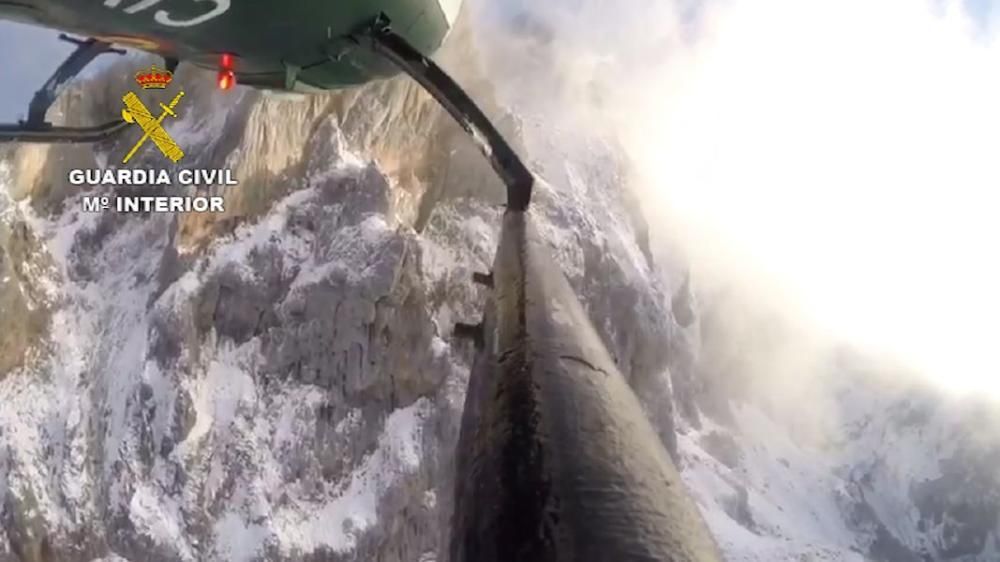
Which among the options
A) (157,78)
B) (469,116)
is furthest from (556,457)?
(157,78)

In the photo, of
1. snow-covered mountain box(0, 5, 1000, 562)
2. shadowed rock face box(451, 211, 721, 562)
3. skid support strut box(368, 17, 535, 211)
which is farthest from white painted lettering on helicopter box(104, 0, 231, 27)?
snow-covered mountain box(0, 5, 1000, 562)

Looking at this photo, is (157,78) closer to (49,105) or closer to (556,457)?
(49,105)

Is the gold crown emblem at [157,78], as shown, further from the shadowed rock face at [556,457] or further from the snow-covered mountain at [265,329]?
the snow-covered mountain at [265,329]

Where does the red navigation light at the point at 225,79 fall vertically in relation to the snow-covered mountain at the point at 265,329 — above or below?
below

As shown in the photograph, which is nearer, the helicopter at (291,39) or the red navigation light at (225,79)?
the helicopter at (291,39)

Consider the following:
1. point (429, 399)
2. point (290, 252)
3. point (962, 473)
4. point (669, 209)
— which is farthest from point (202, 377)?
point (962, 473)

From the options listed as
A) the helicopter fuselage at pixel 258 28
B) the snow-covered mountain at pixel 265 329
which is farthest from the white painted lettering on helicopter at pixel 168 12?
the snow-covered mountain at pixel 265 329

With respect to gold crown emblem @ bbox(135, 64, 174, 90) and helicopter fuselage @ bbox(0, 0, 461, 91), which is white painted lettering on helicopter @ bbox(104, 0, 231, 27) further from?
gold crown emblem @ bbox(135, 64, 174, 90)

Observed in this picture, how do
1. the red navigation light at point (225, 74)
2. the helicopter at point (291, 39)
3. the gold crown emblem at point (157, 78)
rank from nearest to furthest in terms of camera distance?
the helicopter at point (291, 39), the red navigation light at point (225, 74), the gold crown emblem at point (157, 78)
